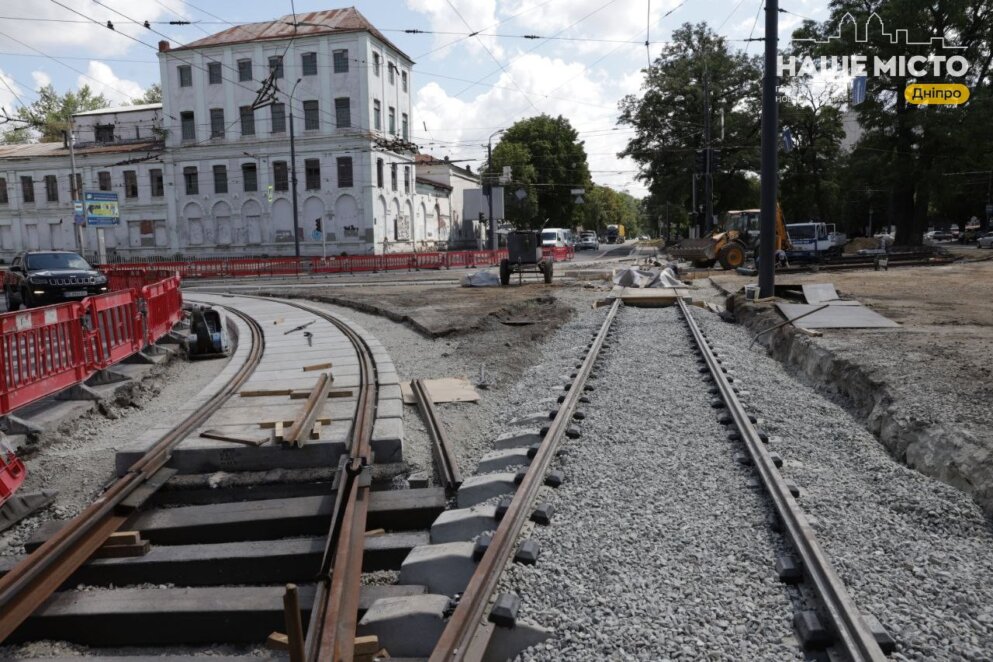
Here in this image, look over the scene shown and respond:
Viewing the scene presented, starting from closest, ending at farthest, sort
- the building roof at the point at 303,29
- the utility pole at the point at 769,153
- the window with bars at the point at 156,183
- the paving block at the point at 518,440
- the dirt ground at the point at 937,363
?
the dirt ground at the point at 937,363
the paving block at the point at 518,440
the utility pole at the point at 769,153
the building roof at the point at 303,29
the window with bars at the point at 156,183

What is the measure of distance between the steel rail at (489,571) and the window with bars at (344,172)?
4820 centimetres

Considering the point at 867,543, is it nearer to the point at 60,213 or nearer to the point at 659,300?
the point at 659,300

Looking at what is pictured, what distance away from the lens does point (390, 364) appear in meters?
9.65

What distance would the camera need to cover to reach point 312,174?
52.6m

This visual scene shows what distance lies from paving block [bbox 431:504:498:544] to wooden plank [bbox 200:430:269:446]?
6.66 feet

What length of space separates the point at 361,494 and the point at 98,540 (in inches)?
59.9

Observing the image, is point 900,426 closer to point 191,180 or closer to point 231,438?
point 231,438

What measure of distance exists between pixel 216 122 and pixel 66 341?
51.0 metres

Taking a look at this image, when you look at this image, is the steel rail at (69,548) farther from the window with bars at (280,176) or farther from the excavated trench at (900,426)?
the window with bars at (280,176)

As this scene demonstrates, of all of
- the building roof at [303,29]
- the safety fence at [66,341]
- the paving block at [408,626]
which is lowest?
the paving block at [408,626]

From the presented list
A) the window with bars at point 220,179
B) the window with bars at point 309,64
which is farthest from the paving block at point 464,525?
the window with bars at point 220,179

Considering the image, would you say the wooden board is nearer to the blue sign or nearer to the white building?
the blue sign

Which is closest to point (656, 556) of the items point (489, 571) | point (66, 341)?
point (489, 571)

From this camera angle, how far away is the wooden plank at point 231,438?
5.77 metres
